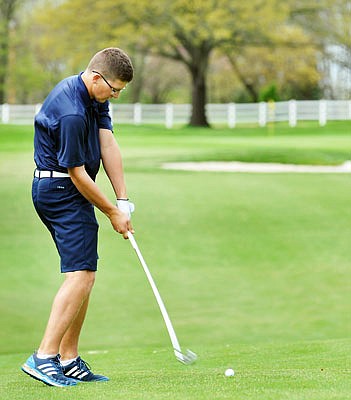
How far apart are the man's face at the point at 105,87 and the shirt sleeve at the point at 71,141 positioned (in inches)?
5.9

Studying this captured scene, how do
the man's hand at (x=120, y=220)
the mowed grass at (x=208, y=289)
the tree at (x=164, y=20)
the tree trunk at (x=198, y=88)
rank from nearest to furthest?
the mowed grass at (x=208, y=289), the man's hand at (x=120, y=220), the tree at (x=164, y=20), the tree trunk at (x=198, y=88)

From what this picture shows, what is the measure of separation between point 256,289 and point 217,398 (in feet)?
20.7

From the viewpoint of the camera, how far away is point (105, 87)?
4227 millimetres

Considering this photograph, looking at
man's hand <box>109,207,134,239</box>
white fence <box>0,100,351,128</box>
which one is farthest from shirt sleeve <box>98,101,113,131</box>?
white fence <box>0,100,351,128</box>

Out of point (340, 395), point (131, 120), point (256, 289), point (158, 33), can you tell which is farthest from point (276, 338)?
point (131, 120)

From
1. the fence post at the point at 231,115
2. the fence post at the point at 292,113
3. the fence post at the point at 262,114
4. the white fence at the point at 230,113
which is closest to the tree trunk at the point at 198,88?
the fence post at the point at 231,115

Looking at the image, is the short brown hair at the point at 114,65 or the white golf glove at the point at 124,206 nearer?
the short brown hair at the point at 114,65

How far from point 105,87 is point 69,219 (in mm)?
596

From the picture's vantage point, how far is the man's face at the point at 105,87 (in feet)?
13.8

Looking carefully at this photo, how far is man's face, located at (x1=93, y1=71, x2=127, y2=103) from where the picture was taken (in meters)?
4.21

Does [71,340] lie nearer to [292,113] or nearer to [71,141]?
[71,141]

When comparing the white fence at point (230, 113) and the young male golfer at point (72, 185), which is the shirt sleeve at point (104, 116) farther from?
the white fence at point (230, 113)

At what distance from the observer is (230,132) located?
109ft

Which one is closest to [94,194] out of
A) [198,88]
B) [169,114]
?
[198,88]
